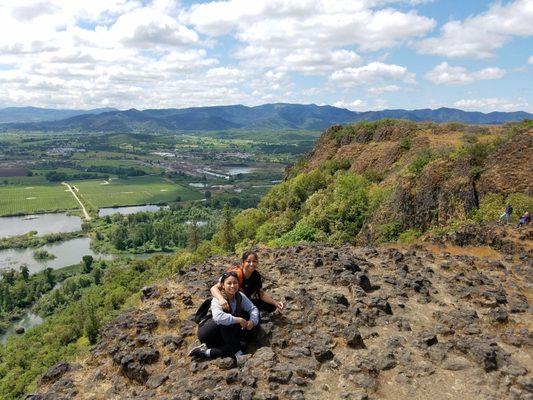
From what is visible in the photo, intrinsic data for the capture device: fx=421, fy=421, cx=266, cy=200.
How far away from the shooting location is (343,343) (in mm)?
15172

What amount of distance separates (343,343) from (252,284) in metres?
3.89

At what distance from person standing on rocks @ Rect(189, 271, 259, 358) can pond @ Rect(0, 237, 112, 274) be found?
156778 mm

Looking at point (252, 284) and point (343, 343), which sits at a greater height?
point (252, 284)

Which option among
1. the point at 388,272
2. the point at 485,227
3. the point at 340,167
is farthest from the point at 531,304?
the point at 340,167

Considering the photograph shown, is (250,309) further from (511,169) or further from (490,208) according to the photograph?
(511,169)

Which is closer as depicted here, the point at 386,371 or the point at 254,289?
the point at 386,371

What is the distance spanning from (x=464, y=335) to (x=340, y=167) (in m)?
56.8

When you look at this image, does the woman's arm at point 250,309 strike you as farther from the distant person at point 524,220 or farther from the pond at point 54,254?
the pond at point 54,254

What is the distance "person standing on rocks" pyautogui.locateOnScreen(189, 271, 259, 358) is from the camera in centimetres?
1358

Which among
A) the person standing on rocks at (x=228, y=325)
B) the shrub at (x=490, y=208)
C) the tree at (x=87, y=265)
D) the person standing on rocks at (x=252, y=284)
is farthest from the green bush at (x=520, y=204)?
the tree at (x=87, y=265)

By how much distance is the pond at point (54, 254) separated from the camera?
512 feet

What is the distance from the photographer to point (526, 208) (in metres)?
31.2

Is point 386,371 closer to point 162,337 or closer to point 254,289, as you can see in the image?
point 254,289

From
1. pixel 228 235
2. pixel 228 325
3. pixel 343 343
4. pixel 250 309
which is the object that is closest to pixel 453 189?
pixel 343 343
